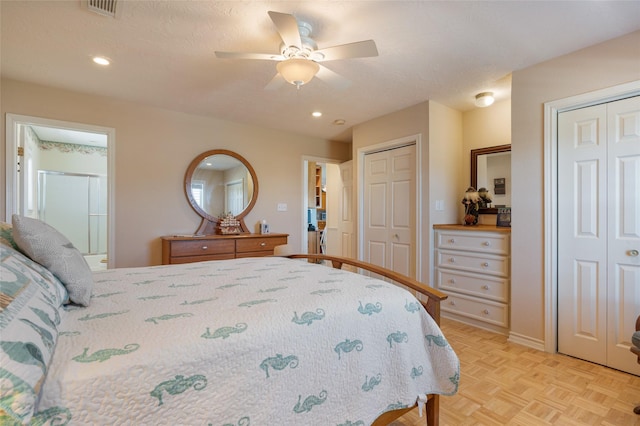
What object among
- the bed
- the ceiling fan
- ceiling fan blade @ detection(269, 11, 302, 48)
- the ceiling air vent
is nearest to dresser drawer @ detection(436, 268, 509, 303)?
the bed

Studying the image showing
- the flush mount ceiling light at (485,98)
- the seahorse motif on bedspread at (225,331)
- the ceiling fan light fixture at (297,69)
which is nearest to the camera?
the seahorse motif on bedspread at (225,331)

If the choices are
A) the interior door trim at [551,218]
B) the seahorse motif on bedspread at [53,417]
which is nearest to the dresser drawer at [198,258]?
the seahorse motif on bedspread at [53,417]

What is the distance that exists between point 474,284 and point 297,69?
8.63 feet

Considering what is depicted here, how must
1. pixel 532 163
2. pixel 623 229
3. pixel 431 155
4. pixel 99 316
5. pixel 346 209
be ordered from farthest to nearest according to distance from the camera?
pixel 346 209, pixel 431 155, pixel 532 163, pixel 623 229, pixel 99 316

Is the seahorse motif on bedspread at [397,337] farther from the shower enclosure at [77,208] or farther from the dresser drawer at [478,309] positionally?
the shower enclosure at [77,208]

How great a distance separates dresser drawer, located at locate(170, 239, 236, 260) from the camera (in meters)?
3.28

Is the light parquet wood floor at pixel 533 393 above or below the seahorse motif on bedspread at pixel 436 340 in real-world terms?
below

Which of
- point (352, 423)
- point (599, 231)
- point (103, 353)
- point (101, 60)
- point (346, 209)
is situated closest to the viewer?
point (103, 353)

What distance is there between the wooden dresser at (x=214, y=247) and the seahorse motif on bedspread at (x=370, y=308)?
103 inches

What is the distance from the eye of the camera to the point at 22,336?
0.68m

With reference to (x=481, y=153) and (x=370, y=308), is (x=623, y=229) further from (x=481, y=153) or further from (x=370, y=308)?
(x=370, y=308)

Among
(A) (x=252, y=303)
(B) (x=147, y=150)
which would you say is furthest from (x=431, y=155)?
(B) (x=147, y=150)

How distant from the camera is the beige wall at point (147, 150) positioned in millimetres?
2973

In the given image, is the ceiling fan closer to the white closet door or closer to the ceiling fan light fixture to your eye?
the ceiling fan light fixture
